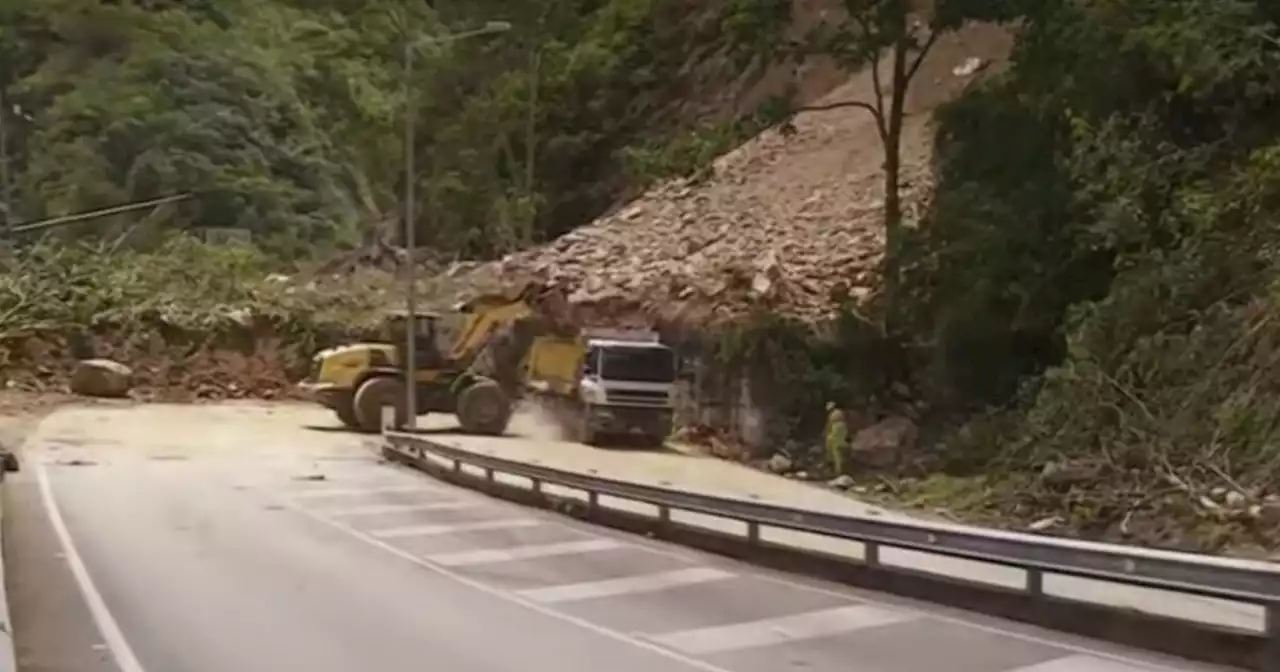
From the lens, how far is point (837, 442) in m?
29.5

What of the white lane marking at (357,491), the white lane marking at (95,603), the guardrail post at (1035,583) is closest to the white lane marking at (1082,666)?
the guardrail post at (1035,583)

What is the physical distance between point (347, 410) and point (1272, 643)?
1212 inches

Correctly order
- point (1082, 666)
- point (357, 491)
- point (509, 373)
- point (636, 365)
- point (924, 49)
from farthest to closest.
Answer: point (509, 373), point (924, 49), point (636, 365), point (357, 491), point (1082, 666)

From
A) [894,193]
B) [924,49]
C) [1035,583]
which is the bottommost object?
[1035,583]

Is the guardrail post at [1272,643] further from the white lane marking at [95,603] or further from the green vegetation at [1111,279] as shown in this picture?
the green vegetation at [1111,279]

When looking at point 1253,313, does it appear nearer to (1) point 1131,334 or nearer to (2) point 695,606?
(1) point 1131,334

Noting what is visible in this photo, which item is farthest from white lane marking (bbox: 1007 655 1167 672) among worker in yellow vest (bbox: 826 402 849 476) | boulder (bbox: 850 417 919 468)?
boulder (bbox: 850 417 919 468)

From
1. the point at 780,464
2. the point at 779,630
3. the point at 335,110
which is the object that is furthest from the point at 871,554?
the point at 335,110

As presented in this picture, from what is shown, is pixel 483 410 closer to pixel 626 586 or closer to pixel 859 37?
pixel 859 37

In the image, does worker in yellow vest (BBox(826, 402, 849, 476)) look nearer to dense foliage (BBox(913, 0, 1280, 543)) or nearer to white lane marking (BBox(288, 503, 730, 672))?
dense foliage (BBox(913, 0, 1280, 543))

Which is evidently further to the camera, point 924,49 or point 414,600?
point 924,49

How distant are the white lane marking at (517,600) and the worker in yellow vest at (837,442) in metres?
11.1

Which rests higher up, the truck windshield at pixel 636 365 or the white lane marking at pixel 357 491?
the truck windshield at pixel 636 365

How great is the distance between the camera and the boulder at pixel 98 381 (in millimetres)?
46875
